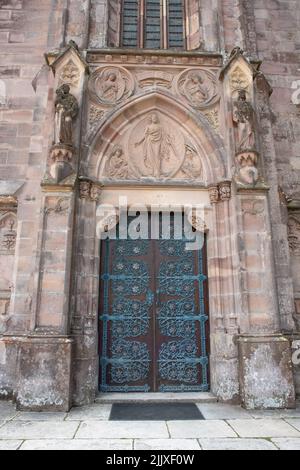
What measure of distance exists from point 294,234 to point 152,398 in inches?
166

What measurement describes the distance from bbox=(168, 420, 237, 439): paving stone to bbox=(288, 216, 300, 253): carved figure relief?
387 cm

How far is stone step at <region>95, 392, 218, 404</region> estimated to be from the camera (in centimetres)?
591

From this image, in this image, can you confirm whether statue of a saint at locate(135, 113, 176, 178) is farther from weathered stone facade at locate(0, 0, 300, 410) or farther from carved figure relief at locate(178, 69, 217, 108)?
carved figure relief at locate(178, 69, 217, 108)

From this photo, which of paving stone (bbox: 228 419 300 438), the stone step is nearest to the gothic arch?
the stone step

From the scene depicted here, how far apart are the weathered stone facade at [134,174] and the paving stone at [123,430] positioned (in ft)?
3.42

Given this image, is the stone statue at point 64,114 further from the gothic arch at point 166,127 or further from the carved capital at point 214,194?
the carved capital at point 214,194

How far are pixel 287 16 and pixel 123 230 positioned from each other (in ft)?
22.4

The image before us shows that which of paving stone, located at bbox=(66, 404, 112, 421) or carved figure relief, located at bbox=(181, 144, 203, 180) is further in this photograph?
carved figure relief, located at bbox=(181, 144, 203, 180)

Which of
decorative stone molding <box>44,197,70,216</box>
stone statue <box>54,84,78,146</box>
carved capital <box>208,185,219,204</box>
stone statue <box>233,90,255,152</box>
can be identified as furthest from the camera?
carved capital <box>208,185,219,204</box>

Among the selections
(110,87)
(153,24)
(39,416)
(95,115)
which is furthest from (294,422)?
(153,24)

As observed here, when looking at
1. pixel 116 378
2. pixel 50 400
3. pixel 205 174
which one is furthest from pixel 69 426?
pixel 205 174

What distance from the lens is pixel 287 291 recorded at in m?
6.67

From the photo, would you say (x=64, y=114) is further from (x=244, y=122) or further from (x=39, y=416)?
(x=39, y=416)

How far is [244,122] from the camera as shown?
6699 mm
